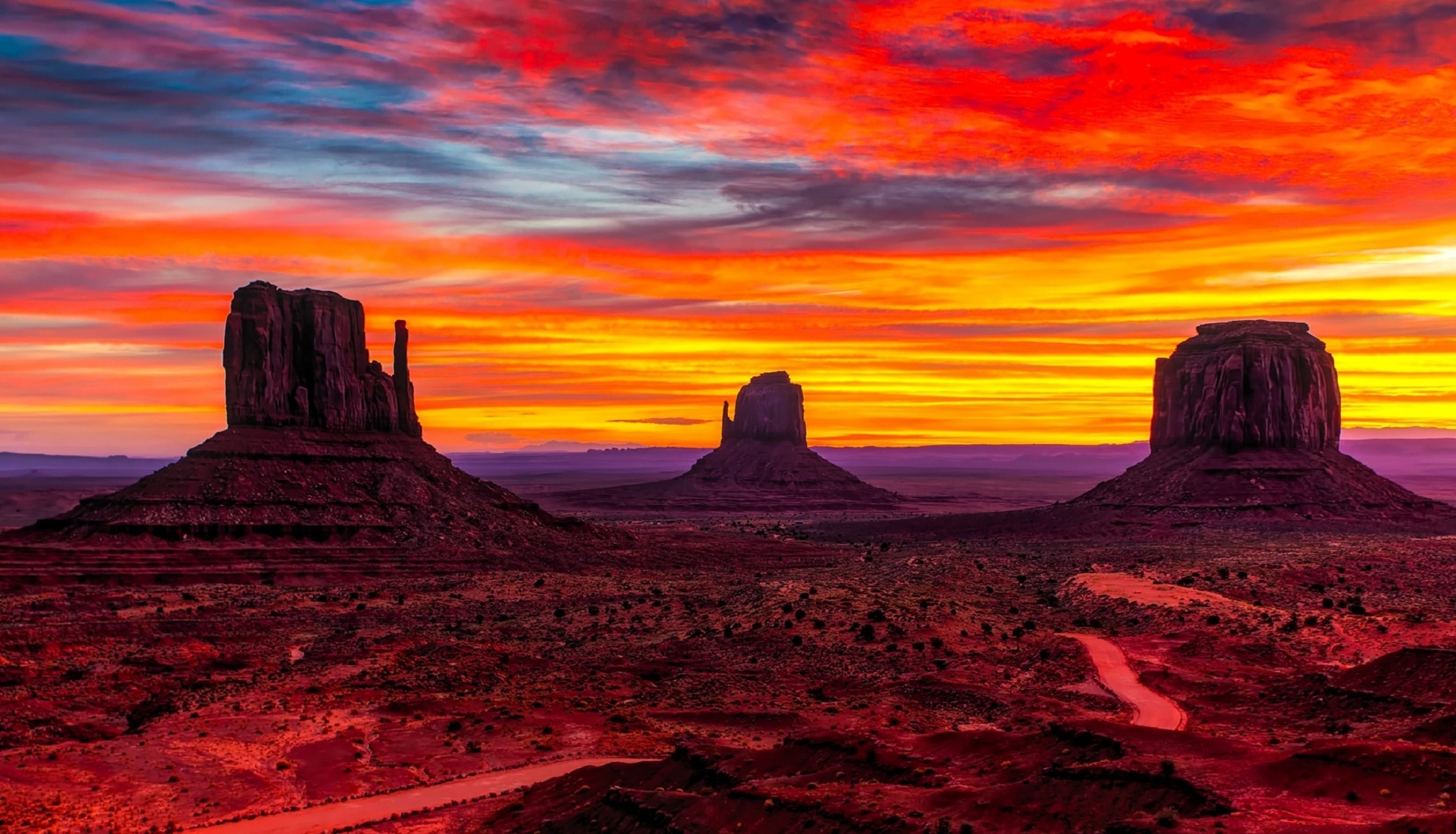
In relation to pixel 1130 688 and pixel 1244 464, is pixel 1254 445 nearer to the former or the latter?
pixel 1244 464

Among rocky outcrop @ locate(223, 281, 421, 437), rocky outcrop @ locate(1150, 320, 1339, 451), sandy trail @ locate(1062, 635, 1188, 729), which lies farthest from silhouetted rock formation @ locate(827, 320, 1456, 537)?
sandy trail @ locate(1062, 635, 1188, 729)

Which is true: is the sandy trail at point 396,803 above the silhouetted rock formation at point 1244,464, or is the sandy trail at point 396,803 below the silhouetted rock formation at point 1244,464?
below

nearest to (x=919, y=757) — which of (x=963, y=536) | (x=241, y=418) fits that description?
(x=241, y=418)

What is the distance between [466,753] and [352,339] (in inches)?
3608

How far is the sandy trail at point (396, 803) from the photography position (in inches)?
1603

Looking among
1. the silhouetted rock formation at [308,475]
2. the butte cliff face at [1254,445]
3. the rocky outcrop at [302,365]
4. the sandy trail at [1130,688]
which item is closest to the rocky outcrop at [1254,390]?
the butte cliff face at [1254,445]

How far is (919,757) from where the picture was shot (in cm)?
3634

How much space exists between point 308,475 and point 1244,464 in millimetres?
116269

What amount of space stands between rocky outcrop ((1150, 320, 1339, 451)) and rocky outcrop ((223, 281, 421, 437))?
107 meters

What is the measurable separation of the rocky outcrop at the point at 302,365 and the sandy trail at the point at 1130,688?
8505 cm

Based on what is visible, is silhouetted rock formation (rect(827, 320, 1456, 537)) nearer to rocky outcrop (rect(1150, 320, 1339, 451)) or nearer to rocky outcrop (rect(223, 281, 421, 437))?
rocky outcrop (rect(1150, 320, 1339, 451))

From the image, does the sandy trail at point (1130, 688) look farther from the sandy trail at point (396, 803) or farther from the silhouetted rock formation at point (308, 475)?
the silhouetted rock formation at point (308, 475)

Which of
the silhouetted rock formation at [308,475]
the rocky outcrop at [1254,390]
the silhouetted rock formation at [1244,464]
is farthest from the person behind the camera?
the rocky outcrop at [1254,390]

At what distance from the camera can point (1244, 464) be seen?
162 m
